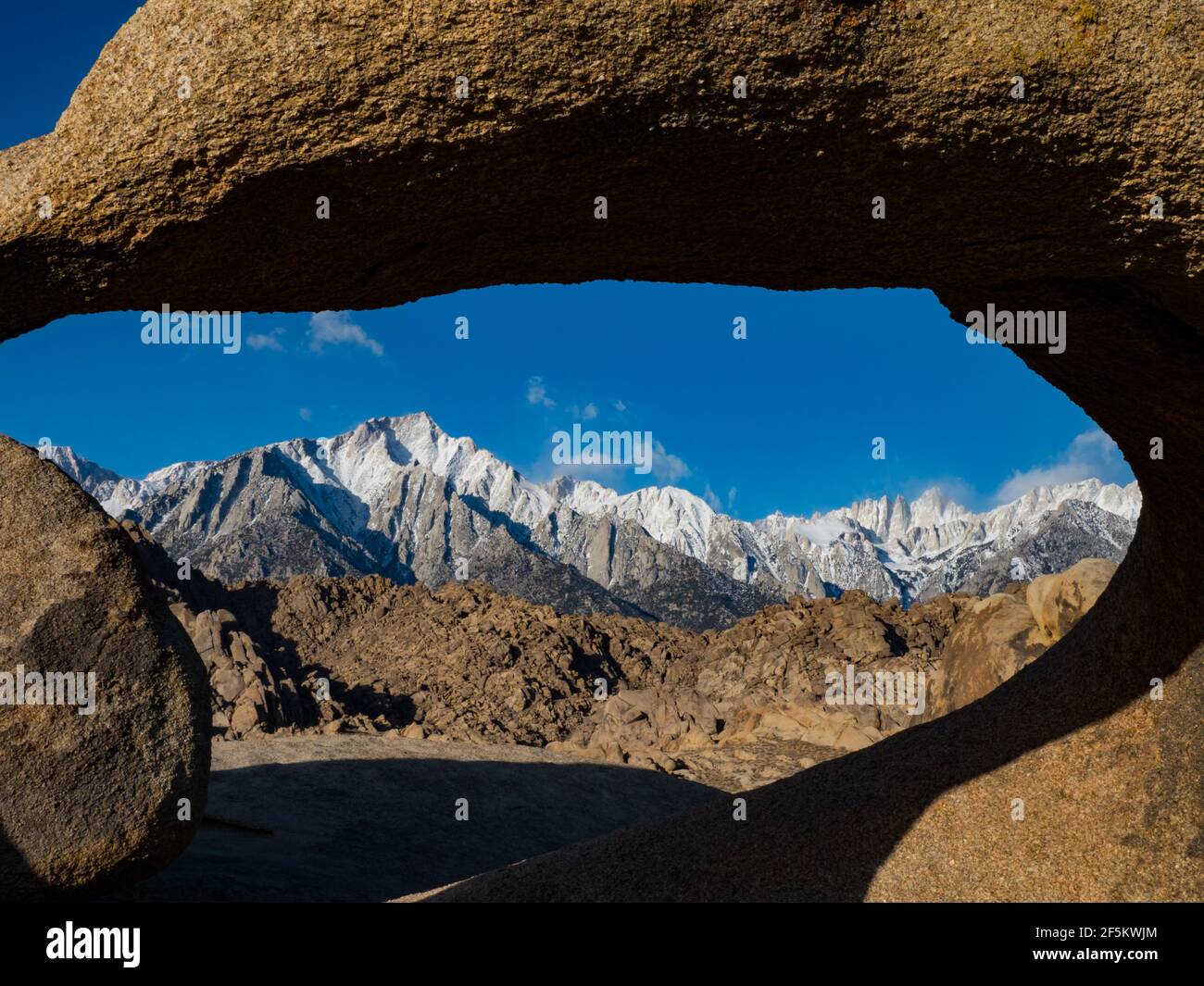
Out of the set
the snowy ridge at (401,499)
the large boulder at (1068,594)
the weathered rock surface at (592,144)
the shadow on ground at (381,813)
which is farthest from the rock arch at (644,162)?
the snowy ridge at (401,499)

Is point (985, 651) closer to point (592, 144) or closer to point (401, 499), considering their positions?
point (592, 144)

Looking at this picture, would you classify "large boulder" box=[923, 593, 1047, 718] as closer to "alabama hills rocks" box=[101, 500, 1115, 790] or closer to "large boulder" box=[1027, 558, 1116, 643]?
"alabama hills rocks" box=[101, 500, 1115, 790]

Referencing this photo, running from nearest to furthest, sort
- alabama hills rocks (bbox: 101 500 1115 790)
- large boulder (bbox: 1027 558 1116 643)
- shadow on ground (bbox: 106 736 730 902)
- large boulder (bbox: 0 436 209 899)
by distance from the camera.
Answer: large boulder (bbox: 0 436 209 899) < shadow on ground (bbox: 106 736 730 902) < large boulder (bbox: 1027 558 1116 643) < alabama hills rocks (bbox: 101 500 1115 790)

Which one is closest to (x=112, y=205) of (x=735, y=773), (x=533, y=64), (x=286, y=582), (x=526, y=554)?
(x=533, y=64)

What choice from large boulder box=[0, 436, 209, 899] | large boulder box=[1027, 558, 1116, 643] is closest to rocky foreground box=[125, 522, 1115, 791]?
large boulder box=[1027, 558, 1116, 643]

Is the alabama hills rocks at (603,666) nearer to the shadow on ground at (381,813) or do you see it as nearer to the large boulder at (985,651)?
the large boulder at (985,651)
